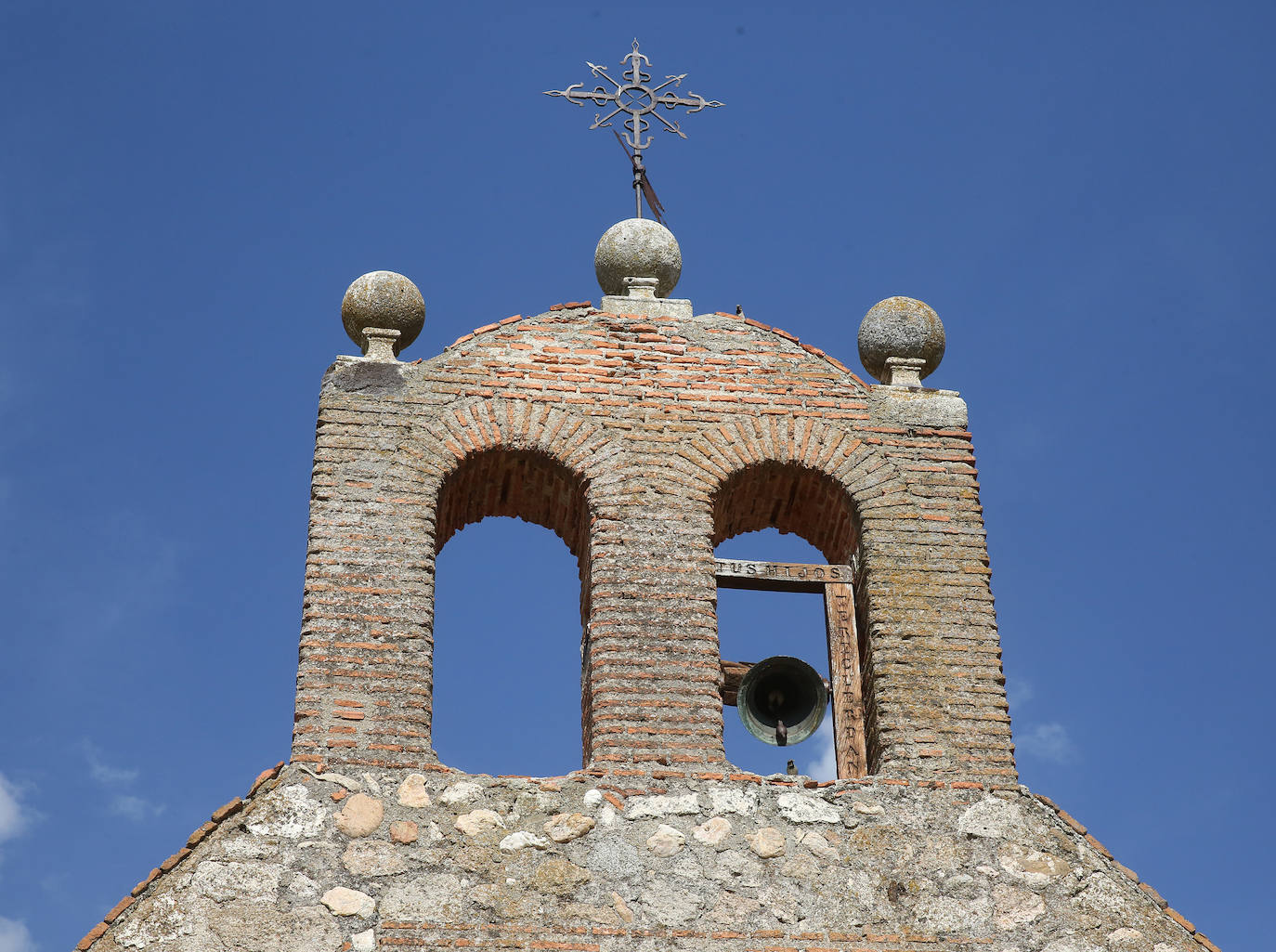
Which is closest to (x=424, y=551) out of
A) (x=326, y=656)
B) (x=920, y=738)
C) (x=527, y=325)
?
(x=326, y=656)

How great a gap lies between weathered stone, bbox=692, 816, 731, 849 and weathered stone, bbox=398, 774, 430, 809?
1.33 meters

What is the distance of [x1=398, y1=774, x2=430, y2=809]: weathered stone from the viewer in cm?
1055

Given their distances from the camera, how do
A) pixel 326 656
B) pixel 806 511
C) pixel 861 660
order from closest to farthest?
1. pixel 326 656
2. pixel 861 660
3. pixel 806 511

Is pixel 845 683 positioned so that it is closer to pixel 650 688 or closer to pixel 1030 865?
pixel 650 688

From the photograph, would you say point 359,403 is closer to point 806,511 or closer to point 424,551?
point 424,551

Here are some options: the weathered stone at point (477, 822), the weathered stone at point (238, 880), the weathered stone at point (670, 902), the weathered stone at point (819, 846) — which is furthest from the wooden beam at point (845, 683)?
the weathered stone at point (238, 880)

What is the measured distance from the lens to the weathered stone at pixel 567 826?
1052cm

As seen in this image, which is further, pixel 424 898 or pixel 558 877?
pixel 558 877

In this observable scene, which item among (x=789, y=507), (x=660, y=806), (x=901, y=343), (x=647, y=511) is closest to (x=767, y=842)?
(x=660, y=806)

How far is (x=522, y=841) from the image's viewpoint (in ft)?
34.3

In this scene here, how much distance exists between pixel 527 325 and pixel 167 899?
406 cm

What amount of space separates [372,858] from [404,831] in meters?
0.21

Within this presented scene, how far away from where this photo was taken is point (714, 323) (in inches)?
500

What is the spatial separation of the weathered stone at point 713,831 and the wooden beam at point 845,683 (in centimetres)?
79
